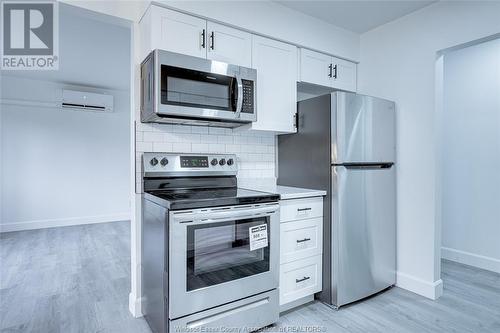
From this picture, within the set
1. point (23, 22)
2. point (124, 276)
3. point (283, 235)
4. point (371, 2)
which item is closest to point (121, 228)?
point (124, 276)

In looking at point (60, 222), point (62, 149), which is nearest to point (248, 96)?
point (62, 149)

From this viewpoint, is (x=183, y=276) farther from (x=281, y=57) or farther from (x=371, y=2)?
(x=371, y=2)

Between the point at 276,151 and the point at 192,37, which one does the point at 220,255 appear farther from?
the point at 192,37

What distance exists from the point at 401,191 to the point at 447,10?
61.5 inches

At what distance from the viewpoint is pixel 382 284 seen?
246cm

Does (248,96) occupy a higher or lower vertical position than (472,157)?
higher

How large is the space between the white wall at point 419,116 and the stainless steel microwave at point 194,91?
1461 mm

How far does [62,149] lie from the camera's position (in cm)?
504

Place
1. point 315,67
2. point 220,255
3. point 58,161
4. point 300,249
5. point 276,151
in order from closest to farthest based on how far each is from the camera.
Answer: point 220,255
point 300,249
point 315,67
point 276,151
point 58,161

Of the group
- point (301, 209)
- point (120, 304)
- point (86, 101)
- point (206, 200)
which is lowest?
point (120, 304)

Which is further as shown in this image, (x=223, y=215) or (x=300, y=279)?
(x=300, y=279)

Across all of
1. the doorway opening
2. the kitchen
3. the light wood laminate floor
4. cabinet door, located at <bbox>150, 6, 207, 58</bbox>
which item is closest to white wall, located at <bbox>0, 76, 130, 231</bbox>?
the light wood laminate floor
